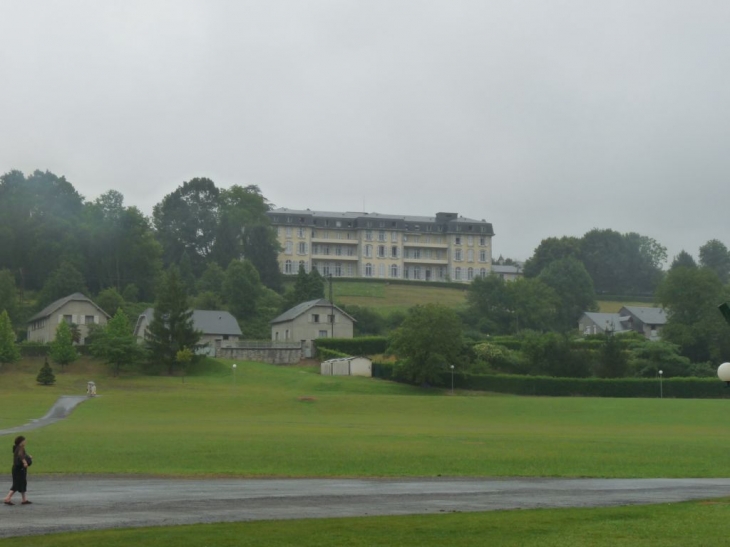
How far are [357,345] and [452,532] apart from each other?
316 feet

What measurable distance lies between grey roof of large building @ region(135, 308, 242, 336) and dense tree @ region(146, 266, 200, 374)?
13219mm

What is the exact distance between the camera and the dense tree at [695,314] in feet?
373

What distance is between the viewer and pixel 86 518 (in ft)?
67.3

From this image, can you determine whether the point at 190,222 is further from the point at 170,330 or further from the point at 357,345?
the point at 170,330

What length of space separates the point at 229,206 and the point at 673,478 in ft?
506

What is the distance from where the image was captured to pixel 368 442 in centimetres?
4331

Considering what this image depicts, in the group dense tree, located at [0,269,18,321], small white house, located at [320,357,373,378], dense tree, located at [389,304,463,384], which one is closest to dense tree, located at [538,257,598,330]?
small white house, located at [320,357,373,378]

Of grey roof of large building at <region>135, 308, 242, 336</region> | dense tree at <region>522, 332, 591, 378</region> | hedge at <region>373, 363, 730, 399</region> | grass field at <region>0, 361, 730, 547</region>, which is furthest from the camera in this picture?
grey roof of large building at <region>135, 308, 242, 336</region>

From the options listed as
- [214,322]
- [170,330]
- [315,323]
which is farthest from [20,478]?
[315,323]

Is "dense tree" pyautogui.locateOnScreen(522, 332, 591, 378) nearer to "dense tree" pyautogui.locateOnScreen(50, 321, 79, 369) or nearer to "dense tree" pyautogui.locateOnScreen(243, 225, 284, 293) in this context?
"dense tree" pyautogui.locateOnScreen(50, 321, 79, 369)

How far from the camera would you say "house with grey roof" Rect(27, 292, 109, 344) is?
119000mm

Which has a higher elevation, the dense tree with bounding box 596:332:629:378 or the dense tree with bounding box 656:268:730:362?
the dense tree with bounding box 656:268:730:362

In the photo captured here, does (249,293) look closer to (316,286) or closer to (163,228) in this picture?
(316,286)

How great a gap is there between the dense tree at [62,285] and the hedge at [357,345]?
37023 mm
